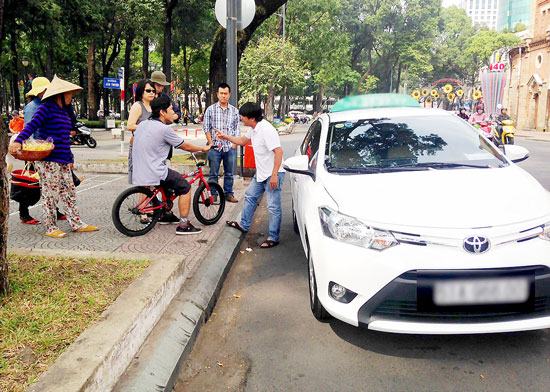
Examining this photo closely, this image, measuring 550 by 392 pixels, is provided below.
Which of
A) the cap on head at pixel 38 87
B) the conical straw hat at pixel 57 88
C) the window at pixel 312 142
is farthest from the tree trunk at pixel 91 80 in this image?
the window at pixel 312 142

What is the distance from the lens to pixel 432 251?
301 cm

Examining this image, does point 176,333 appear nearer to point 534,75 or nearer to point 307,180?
point 307,180

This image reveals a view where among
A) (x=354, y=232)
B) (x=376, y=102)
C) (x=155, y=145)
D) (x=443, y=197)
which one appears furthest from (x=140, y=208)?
(x=376, y=102)

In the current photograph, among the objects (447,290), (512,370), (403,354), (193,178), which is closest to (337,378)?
(403,354)

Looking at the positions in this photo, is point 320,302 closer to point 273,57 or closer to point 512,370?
point 512,370

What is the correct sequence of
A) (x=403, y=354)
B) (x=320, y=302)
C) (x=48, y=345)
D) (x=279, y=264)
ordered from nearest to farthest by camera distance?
(x=48, y=345)
(x=403, y=354)
(x=320, y=302)
(x=279, y=264)

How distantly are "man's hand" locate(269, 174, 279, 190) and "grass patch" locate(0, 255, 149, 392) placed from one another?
194 centimetres

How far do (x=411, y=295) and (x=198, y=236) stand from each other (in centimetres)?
333

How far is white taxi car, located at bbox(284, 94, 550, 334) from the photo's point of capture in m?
3.00

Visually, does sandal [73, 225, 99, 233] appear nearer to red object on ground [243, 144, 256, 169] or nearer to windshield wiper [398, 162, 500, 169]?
windshield wiper [398, 162, 500, 169]

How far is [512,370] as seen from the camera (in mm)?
3088

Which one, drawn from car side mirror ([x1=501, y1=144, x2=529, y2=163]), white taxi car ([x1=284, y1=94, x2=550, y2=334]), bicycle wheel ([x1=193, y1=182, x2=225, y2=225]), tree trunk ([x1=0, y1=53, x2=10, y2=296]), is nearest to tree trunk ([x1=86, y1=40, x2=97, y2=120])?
bicycle wheel ([x1=193, y1=182, x2=225, y2=225])

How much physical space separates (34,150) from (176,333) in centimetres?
292

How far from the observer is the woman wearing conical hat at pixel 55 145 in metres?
5.42
